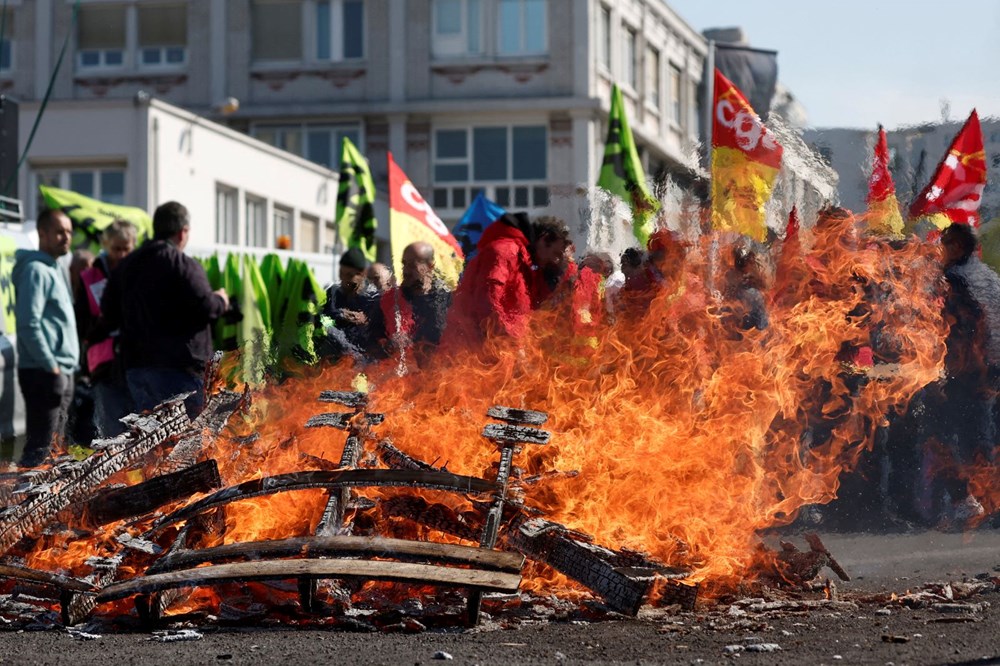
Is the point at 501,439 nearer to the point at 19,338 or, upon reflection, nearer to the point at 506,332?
the point at 506,332

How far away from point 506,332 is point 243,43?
3035 centimetres

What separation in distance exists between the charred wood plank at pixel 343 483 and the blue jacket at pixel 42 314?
3.78m

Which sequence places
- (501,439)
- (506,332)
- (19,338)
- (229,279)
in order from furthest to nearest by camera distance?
(229,279) → (19,338) → (506,332) → (501,439)

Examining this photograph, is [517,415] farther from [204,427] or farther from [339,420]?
[204,427]

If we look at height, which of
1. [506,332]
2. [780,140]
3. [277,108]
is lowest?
[506,332]

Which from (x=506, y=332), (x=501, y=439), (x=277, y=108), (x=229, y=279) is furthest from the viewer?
(x=277, y=108)

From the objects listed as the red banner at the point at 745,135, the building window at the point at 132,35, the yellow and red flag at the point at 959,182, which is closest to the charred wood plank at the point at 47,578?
the red banner at the point at 745,135

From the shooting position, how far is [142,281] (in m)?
8.78

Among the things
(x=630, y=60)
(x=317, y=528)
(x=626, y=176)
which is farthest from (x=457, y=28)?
(x=317, y=528)

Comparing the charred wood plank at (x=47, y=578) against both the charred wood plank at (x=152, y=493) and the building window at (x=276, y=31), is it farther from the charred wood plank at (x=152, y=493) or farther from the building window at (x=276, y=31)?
the building window at (x=276, y=31)

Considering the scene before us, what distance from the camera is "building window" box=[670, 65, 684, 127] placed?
40719 mm

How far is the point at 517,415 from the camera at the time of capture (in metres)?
6.79

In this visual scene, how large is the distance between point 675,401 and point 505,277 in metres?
1.31

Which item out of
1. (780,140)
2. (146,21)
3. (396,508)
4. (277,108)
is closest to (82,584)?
(396,508)
